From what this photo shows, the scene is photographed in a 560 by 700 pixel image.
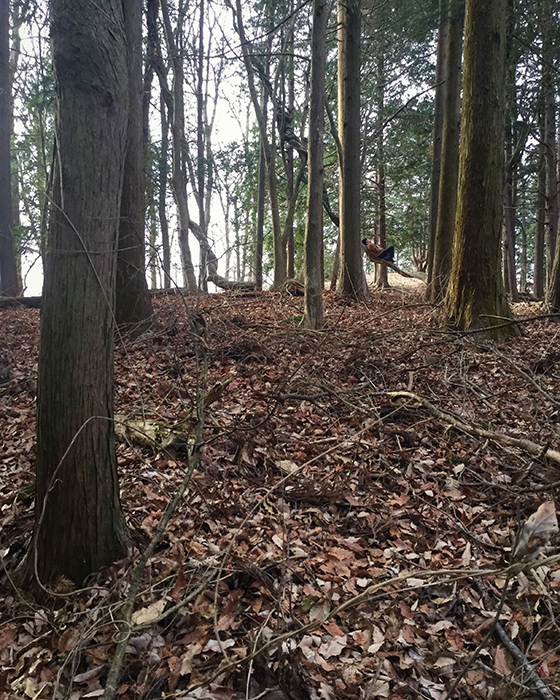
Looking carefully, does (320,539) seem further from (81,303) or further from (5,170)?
(5,170)

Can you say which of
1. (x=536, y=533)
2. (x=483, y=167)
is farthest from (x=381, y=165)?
(x=536, y=533)

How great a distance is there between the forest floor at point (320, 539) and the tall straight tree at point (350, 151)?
4702 mm

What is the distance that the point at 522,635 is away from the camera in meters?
2.16

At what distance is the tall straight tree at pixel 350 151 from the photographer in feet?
30.6

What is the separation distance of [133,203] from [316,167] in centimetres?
274

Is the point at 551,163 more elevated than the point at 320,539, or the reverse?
the point at 551,163

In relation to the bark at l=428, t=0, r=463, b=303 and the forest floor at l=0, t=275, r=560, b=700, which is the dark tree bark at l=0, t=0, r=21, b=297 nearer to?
the forest floor at l=0, t=275, r=560, b=700

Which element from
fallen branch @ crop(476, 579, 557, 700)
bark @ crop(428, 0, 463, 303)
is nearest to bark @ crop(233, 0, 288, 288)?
bark @ crop(428, 0, 463, 303)

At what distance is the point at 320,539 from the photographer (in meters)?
2.91

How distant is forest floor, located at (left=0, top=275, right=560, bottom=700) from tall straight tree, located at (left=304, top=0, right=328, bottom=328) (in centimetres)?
158

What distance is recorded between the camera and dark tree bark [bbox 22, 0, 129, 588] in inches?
88.0

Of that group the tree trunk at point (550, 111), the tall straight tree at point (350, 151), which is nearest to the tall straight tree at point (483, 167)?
the tall straight tree at point (350, 151)

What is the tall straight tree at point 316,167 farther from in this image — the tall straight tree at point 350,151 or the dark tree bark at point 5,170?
the dark tree bark at point 5,170

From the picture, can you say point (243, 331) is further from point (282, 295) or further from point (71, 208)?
point (71, 208)
